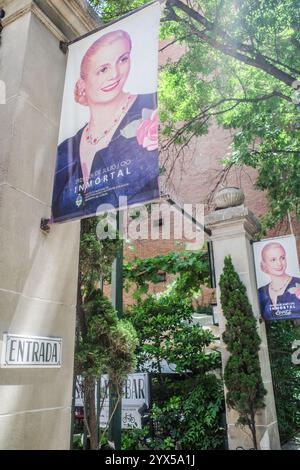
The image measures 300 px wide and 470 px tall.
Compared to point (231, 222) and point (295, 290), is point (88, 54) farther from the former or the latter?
point (295, 290)

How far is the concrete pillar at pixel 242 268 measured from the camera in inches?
214

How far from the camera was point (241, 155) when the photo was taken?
26.0ft

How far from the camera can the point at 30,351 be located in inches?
102

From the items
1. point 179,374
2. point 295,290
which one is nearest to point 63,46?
point 295,290

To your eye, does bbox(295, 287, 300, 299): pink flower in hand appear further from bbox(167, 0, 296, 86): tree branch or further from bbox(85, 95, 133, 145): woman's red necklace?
bbox(85, 95, 133, 145): woman's red necklace

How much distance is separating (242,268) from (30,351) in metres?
4.39

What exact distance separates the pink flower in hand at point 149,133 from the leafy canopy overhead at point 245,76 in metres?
4.84

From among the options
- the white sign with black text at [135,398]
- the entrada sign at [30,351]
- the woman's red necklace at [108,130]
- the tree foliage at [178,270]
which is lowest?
the white sign with black text at [135,398]

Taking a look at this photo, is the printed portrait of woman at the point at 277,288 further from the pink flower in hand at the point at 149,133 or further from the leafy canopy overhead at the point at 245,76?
the pink flower in hand at the point at 149,133

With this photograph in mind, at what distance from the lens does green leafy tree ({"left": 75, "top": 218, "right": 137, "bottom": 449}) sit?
304 centimetres

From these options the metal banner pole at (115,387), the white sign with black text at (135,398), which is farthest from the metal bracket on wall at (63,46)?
the white sign with black text at (135,398)

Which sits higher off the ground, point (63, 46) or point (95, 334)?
point (63, 46)

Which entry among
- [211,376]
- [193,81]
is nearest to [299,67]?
[193,81]
